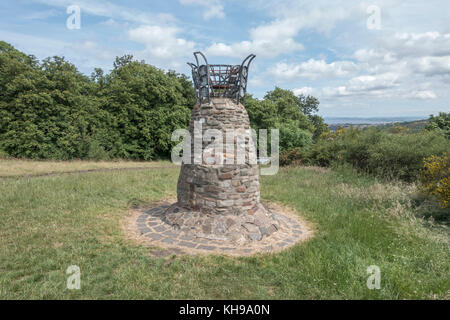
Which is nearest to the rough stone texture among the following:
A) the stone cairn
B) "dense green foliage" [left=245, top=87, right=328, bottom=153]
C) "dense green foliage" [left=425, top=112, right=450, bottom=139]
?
the stone cairn

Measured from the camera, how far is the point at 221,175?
5988mm

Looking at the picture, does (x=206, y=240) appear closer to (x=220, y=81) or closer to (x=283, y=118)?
(x=220, y=81)

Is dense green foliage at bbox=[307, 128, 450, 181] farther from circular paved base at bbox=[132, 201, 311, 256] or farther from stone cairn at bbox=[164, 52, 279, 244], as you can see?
stone cairn at bbox=[164, 52, 279, 244]

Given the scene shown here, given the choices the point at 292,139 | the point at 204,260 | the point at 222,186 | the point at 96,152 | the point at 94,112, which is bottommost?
the point at 204,260

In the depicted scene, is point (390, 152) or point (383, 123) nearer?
point (390, 152)

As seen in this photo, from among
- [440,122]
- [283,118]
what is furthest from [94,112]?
[440,122]

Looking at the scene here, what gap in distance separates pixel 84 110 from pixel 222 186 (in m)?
19.0

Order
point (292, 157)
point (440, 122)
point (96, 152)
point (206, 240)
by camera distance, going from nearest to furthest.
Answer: point (206, 240) → point (292, 157) → point (440, 122) → point (96, 152)

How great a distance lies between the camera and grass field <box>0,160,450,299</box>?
3.70 meters

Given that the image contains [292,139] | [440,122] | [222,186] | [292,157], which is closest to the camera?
[222,186]

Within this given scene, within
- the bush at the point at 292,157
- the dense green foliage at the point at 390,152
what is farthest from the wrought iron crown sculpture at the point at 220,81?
the bush at the point at 292,157

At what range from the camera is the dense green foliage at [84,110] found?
1747 centimetres

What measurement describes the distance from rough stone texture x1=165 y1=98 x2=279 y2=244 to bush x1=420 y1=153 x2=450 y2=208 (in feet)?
16.7

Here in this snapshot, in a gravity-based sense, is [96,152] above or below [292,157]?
above
